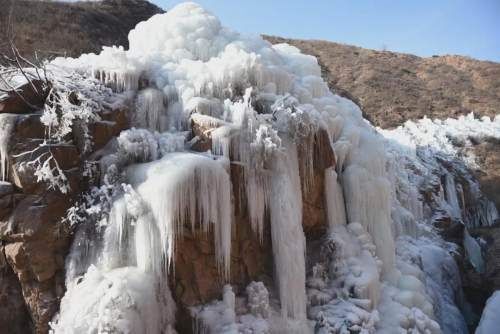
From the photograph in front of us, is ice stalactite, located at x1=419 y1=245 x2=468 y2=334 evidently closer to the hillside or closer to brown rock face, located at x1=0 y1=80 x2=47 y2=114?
brown rock face, located at x1=0 y1=80 x2=47 y2=114

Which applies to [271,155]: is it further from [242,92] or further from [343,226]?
[343,226]

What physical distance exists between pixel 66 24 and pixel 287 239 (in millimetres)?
15295

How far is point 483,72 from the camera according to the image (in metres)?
31.7

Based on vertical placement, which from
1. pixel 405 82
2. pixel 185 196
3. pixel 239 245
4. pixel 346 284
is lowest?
pixel 346 284

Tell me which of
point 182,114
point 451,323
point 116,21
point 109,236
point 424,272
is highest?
point 116,21

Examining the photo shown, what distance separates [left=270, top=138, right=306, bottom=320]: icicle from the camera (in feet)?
25.8

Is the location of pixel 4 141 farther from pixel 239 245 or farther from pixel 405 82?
pixel 405 82

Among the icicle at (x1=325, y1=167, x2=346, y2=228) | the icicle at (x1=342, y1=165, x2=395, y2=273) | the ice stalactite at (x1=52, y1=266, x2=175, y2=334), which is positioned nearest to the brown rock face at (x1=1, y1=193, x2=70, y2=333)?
the ice stalactite at (x1=52, y1=266, x2=175, y2=334)

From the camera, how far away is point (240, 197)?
25.7ft

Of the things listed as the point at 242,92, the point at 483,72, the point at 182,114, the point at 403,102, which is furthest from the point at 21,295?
the point at 483,72

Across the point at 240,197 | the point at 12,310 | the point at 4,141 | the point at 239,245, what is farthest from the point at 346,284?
the point at 4,141

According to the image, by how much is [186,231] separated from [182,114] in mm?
2160

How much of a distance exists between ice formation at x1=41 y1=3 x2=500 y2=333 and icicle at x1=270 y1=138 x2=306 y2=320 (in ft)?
0.07

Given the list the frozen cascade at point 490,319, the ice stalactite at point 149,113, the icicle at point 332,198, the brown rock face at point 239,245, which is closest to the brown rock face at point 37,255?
the brown rock face at point 239,245
